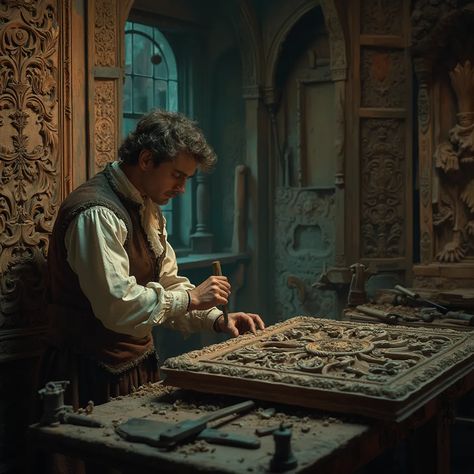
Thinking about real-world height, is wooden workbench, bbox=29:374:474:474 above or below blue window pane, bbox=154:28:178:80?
below

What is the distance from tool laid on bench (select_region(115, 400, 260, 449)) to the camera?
6.82ft

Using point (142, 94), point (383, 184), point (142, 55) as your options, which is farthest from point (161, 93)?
point (383, 184)

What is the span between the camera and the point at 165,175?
3.15 metres

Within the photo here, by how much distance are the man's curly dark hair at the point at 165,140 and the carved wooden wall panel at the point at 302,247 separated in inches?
146

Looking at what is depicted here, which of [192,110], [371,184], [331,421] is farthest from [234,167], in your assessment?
[331,421]

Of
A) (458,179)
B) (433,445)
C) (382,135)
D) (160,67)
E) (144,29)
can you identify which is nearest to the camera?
(433,445)

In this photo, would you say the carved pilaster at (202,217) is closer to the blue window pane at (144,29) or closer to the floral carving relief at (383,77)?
the blue window pane at (144,29)

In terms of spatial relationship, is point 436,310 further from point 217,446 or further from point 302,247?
point 217,446

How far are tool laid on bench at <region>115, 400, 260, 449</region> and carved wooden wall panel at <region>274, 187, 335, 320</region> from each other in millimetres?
4564

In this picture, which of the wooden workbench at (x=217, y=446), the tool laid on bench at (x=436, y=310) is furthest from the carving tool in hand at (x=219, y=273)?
the tool laid on bench at (x=436, y=310)

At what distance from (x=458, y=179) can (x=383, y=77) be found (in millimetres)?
1189

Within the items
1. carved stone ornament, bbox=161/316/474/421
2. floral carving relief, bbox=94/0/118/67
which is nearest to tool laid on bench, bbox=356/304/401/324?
carved stone ornament, bbox=161/316/474/421

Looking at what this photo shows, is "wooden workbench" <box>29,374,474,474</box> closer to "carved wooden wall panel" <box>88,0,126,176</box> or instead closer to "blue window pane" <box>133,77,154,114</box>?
"carved wooden wall panel" <box>88,0,126,176</box>

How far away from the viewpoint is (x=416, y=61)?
18.2 feet
